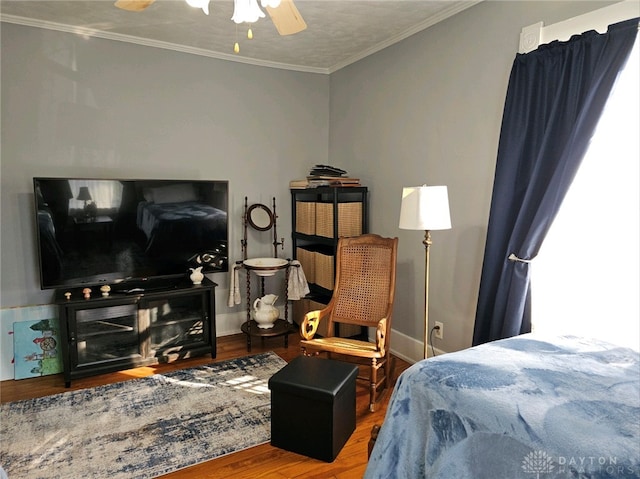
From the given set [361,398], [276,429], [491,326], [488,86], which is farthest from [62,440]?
[488,86]

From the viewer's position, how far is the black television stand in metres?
3.12

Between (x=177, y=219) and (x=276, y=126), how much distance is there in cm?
138

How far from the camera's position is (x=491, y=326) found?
8.54ft

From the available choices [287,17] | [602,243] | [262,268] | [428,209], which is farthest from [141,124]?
[602,243]

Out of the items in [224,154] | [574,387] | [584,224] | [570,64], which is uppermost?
[570,64]

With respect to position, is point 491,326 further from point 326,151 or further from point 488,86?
point 326,151

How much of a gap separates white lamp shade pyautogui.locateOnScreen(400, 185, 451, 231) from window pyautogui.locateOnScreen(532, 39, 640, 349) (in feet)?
1.88

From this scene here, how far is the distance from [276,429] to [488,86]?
2408 mm

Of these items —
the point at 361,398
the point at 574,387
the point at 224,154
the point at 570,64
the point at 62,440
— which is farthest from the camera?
the point at 224,154

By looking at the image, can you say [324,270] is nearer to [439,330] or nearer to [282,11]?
[439,330]

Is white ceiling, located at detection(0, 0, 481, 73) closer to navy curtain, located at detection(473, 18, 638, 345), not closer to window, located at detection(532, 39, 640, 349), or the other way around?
navy curtain, located at detection(473, 18, 638, 345)

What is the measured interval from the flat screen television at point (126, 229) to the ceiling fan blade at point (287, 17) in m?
1.84

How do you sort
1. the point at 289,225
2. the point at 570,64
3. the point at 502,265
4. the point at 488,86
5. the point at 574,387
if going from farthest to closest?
the point at 289,225
the point at 488,86
the point at 502,265
the point at 570,64
the point at 574,387

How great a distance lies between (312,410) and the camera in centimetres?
223
